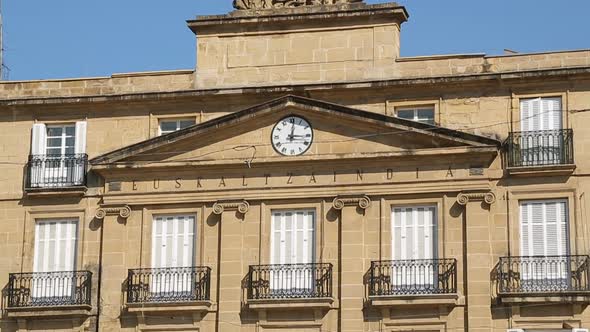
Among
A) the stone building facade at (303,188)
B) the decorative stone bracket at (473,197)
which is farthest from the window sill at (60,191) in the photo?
the decorative stone bracket at (473,197)

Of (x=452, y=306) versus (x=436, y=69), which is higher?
(x=436, y=69)

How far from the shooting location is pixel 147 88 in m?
41.8

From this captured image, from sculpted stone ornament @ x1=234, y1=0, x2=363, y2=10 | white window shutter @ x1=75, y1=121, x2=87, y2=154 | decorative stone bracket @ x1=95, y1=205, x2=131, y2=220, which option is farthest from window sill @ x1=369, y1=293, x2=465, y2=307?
white window shutter @ x1=75, y1=121, x2=87, y2=154

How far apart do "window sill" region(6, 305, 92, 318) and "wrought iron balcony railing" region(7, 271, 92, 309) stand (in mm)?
152

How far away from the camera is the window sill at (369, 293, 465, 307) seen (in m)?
38.1

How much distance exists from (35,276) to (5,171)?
2941 millimetres

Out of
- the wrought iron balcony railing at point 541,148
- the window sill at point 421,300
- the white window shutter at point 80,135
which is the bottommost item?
the window sill at point 421,300

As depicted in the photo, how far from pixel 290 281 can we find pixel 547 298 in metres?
6.19

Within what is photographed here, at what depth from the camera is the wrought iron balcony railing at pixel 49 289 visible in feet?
133

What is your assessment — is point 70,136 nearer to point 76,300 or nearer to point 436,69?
point 76,300

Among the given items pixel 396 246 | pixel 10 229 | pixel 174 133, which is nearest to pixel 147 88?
pixel 174 133

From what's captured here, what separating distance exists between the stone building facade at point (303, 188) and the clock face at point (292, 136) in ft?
0.13

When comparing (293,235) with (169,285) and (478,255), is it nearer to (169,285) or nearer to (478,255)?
(169,285)

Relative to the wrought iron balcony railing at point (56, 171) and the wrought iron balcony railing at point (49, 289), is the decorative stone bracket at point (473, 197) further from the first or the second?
the wrought iron balcony railing at point (56, 171)
